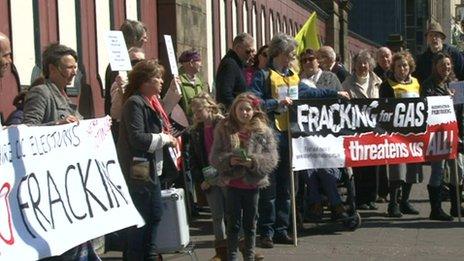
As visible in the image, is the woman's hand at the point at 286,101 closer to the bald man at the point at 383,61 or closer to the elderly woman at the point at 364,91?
the elderly woman at the point at 364,91

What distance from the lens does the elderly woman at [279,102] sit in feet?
29.9

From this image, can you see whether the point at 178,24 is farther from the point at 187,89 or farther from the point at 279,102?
the point at 279,102

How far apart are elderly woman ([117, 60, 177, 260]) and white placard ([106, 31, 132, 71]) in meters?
0.61

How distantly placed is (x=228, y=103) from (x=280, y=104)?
22.6 inches

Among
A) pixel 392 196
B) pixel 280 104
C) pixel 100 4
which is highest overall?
pixel 100 4

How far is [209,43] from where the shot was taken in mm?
16938

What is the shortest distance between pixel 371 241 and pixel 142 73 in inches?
131

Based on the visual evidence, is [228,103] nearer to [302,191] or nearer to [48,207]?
[302,191]

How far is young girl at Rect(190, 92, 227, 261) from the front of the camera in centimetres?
833

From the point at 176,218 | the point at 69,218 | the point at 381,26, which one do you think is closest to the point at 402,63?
the point at 176,218

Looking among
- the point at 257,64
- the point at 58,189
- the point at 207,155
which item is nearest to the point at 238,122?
the point at 207,155

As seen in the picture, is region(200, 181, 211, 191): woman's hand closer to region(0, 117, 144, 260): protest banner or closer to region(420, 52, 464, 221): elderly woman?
region(0, 117, 144, 260): protest banner

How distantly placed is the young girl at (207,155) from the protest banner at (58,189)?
5.21 feet

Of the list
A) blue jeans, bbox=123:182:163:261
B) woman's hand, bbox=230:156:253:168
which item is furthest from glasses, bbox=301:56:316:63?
blue jeans, bbox=123:182:163:261
